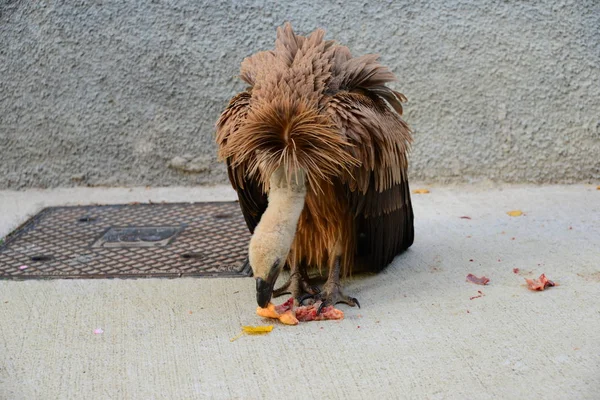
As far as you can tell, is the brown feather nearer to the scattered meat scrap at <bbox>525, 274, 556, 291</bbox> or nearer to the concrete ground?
the concrete ground

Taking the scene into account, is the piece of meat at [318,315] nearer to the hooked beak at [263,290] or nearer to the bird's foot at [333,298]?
the bird's foot at [333,298]

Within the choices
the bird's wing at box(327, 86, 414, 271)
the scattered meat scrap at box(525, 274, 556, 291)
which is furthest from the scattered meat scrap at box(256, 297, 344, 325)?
the scattered meat scrap at box(525, 274, 556, 291)

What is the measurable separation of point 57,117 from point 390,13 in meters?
2.38

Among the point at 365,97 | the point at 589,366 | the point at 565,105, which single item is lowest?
the point at 589,366

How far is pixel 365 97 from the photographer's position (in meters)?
3.21

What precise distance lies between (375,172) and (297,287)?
0.67 m

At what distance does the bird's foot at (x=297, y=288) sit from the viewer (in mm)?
3433

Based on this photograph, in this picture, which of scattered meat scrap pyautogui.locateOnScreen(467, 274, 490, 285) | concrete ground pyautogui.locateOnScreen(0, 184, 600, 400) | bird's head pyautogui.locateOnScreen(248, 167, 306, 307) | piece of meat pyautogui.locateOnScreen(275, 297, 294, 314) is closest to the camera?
concrete ground pyautogui.locateOnScreen(0, 184, 600, 400)

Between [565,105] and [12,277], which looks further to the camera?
[565,105]

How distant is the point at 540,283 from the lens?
10.9 feet

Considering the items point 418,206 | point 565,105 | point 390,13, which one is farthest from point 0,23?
point 565,105

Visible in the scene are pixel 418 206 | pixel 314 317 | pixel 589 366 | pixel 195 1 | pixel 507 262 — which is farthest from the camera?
pixel 195 1

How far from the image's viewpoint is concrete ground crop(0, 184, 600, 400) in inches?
101

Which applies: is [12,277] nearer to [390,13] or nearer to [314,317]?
[314,317]
